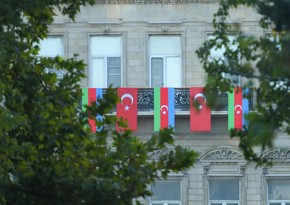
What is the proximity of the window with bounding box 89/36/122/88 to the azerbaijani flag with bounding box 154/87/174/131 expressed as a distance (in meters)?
1.35

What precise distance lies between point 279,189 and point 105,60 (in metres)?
5.88

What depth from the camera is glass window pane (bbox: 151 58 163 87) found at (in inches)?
2109

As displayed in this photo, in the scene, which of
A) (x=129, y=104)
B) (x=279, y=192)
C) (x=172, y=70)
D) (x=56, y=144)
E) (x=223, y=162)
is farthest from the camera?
(x=279, y=192)

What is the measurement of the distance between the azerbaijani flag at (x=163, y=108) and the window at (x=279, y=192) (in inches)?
135

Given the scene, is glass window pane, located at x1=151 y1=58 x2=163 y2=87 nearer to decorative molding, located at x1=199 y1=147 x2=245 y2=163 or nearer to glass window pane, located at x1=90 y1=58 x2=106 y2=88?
glass window pane, located at x1=90 y1=58 x2=106 y2=88

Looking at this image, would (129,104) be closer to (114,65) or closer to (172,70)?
(114,65)

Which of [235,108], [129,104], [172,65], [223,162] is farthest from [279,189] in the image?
[129,104]

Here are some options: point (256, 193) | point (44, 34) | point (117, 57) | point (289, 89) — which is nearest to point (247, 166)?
point (256, 193)

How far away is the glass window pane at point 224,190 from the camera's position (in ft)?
176

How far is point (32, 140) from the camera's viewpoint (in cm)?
3412

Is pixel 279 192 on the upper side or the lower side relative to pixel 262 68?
upper

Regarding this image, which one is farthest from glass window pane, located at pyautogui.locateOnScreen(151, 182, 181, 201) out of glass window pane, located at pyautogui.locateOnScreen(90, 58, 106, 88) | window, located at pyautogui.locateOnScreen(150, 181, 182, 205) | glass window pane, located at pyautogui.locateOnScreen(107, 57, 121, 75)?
glass window pane, located at pyautogui.locateOnScreen(107, 57, 121, 75)

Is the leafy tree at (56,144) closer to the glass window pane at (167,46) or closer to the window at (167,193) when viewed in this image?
the glass window pane at (167,46)

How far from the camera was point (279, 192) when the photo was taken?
53.9 m
